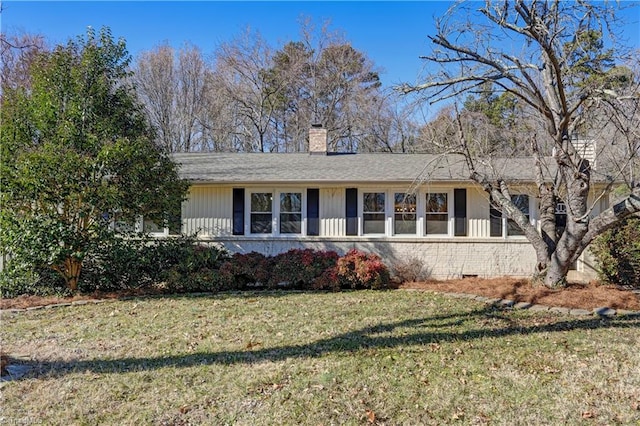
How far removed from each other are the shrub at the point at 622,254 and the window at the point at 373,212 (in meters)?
5.45

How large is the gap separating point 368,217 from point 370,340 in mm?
6246

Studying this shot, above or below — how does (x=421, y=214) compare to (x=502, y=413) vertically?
above

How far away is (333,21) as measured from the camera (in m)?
24.9

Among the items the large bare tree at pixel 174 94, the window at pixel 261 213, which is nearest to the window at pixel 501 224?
the window at pixel 261 213

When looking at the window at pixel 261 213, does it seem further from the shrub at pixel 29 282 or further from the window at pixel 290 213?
the shrub at pixel 29 282

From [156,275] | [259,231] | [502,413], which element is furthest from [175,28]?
[502,413]

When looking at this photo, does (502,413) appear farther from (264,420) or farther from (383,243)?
(383,243)

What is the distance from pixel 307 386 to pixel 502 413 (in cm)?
176

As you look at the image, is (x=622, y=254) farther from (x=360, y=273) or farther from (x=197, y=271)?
(x=197, y=271)

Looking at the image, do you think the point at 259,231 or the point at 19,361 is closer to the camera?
the point at 19,361

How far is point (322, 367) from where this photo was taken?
14.4 feet

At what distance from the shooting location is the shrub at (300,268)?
9.66 m

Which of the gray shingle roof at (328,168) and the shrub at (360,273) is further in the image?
the gray shingle roof at (328,168)

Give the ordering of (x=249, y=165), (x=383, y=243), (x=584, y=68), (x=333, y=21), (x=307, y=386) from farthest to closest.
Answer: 1. (x=333, y=21)
2. (x=249, y=165)
3. (x=383, y=243)
4. (x=584, y=68)
5. (x=307, y=386)
